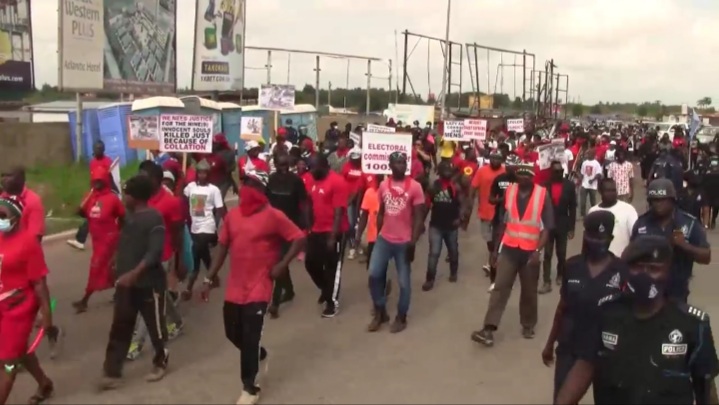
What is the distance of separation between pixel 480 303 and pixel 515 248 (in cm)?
210

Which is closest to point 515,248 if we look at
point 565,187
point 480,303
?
point 480,303

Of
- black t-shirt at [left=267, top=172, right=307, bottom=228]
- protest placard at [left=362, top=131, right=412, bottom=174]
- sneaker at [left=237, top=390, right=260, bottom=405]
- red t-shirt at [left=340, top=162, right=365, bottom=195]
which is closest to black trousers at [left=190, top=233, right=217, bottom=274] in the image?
black t-shirt at [left=267, top=172, right=307, bottom=228]

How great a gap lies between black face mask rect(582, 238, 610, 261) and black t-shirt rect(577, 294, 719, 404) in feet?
4.71

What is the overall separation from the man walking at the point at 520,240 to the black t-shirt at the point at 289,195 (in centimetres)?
213

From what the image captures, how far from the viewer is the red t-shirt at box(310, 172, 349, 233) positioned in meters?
9.18

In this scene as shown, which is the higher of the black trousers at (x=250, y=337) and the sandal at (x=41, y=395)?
the black trousers at (x=250, y=337)

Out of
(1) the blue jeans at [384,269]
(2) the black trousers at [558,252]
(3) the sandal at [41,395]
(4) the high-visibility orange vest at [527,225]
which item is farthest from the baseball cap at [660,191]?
(2) the black trousers at [558,252]

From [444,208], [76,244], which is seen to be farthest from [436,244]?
[76,244]

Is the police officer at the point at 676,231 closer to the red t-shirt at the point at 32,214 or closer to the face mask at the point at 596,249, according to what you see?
the face mask at the point at 596,249

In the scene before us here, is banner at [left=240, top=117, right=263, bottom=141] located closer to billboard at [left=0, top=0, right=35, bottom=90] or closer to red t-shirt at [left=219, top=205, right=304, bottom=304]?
billboard at [left=0, top=0, right=35, bottom=90]

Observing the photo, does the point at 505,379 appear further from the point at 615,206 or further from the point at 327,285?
the point at 327,285

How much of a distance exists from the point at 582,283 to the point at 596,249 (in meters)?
0.23

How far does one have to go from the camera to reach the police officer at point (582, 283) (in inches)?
187

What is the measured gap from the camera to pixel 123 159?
2372 cm
